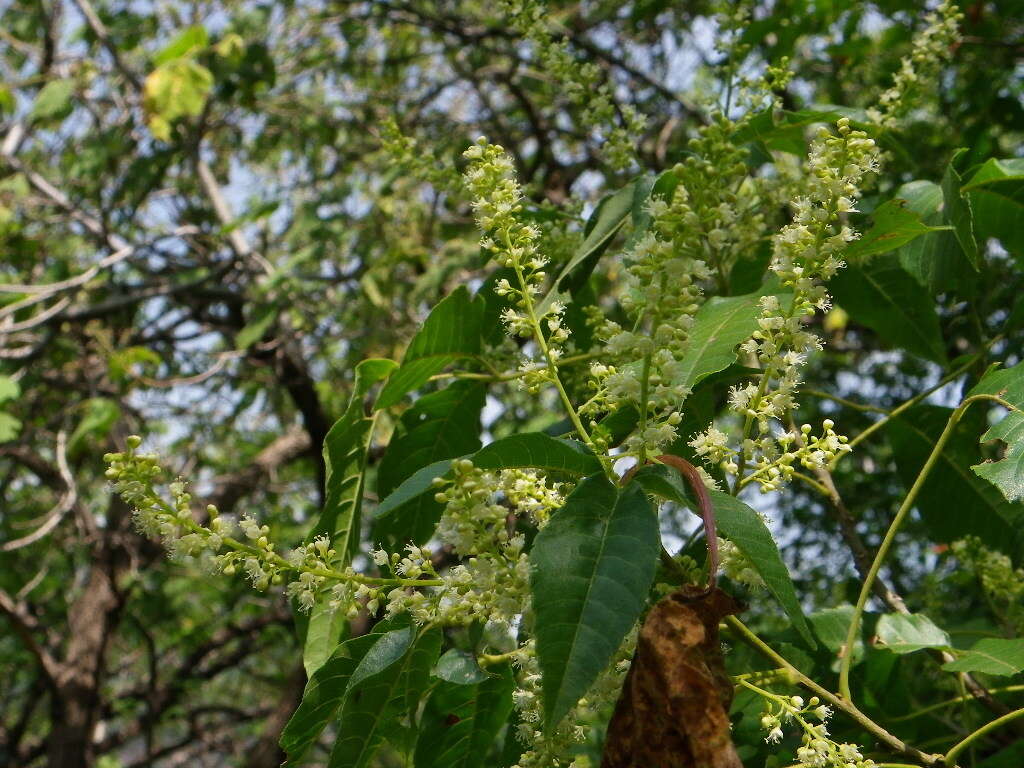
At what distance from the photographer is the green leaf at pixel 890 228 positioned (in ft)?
4.52

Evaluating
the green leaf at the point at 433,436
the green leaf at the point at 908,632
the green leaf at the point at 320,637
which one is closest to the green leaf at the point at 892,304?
the green leaf at the point at 908,632

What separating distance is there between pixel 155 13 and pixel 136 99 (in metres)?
1.06

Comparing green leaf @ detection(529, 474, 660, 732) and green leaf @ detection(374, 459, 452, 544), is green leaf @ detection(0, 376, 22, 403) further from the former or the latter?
green leaf @ detection(529, 474, 660, 732)

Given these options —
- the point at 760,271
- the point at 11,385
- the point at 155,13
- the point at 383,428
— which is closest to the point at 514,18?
the point at 760,271

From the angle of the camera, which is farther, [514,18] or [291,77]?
[291,77]

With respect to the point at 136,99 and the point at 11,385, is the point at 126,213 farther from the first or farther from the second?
the point at 11,385

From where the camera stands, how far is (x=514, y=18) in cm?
195

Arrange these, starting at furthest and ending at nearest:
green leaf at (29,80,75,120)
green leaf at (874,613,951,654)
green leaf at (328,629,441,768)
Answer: green leaf at (29,80,75,120), green leaf at (874,613,951,654), green leaf at (328,629,441,768)

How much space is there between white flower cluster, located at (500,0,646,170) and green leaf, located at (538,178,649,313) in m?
0.24

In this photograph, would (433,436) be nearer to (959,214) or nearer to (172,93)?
(959,214)

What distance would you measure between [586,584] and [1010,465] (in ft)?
2.04

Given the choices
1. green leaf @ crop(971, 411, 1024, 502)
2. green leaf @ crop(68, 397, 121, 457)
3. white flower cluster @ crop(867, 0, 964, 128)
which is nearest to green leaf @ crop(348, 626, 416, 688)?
green leaf @ crop(971, 411, 1024, 502)

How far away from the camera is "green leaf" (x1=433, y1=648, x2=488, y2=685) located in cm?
118

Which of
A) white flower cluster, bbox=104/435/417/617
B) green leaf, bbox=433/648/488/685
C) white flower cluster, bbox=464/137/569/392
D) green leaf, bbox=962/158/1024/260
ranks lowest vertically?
green leaf, bbox=433/648/488/685
